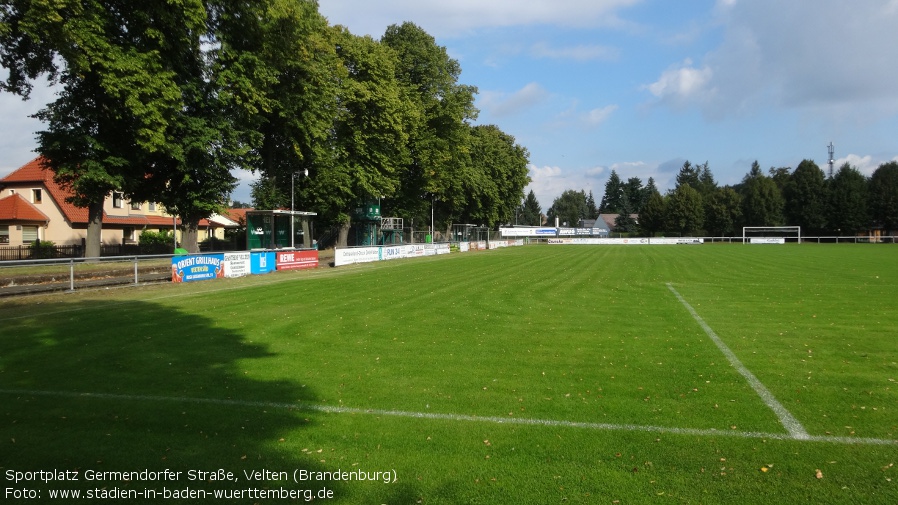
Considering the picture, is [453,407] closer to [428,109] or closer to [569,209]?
[428,109]

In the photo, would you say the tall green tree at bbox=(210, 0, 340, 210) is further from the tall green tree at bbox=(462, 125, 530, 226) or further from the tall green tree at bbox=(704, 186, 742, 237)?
the tall green tree at bbox=(704, 186, 742, 237)

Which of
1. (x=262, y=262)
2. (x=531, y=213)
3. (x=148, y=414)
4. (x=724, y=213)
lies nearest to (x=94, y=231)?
(x=262, y=262)

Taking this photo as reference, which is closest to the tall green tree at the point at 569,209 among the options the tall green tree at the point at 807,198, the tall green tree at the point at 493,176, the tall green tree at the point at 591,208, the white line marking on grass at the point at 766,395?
the tall green tree at the point at 591,208

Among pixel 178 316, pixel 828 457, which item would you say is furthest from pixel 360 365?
pixel 178 316

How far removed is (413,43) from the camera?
50719 millimetres

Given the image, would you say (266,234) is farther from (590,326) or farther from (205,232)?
(205,232)

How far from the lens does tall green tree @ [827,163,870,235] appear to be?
9088 centimetres

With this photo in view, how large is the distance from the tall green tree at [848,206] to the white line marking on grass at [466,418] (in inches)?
4146

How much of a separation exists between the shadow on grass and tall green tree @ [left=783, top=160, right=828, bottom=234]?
106 meters

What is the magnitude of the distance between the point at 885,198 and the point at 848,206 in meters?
5.72

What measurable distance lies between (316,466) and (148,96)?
2522 centimetres

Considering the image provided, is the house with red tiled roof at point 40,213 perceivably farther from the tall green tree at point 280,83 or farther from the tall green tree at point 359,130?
the tall green tree at point 359,130

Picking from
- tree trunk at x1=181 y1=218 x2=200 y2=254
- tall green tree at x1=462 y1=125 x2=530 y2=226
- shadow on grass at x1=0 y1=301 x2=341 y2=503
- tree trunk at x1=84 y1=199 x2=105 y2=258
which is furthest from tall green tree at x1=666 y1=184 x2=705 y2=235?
shadow on grass at x1=0 y1=301 x2=341 y2=503

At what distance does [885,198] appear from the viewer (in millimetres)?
90438
